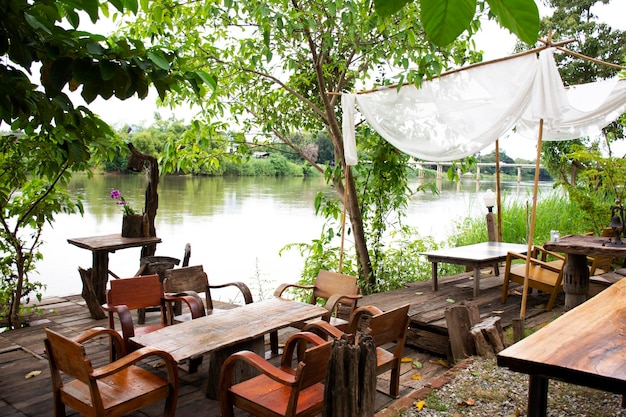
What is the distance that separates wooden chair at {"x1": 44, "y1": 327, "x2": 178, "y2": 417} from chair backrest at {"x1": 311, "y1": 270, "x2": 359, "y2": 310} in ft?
5.71

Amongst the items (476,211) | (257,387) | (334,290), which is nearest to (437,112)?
(334,290)

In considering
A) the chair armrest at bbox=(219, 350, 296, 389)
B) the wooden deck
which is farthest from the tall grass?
the chair armrest at bbox=(219, 350, 296, 389)

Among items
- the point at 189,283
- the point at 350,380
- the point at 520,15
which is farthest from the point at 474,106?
the point at 520,15

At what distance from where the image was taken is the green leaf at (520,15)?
2.07 ft

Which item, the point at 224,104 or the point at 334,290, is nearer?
the point at 334,290

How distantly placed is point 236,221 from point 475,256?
626 centimetres

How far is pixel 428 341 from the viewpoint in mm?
4527

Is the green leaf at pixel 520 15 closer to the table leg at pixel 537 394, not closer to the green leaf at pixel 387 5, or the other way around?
the green leaf at pixel 387 5

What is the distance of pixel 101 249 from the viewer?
5.35 meters

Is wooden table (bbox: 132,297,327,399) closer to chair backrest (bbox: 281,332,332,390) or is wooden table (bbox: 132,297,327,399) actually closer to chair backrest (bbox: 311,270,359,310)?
chair backrest (bbox: 311,270,359,310)

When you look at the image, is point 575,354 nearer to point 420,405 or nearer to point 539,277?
point 420,405

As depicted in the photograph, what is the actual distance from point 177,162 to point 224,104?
916 mm

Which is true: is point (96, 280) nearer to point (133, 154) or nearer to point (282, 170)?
point (133, 154)

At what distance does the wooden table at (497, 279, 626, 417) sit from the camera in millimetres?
1813
